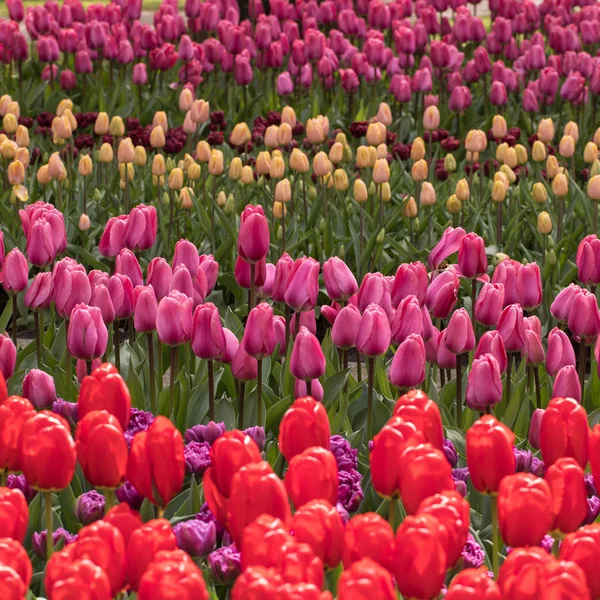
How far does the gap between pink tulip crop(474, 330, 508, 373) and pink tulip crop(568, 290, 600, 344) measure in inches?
12.4

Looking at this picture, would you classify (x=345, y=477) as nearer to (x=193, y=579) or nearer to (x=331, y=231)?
(x=193, y=579)

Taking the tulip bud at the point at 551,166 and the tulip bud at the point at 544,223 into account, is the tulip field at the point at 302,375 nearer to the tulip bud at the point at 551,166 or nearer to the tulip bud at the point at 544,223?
the tulip bud at the point at 544,223

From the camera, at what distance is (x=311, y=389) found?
3402mm

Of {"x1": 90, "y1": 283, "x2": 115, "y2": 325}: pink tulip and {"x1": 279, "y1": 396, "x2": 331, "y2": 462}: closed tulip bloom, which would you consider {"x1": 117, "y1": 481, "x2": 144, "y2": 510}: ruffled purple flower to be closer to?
{"x1": 279, "y1": 396, "x2": 331, "y2": 462}: closed tulip bloom

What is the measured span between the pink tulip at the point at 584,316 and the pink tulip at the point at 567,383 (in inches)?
14.6

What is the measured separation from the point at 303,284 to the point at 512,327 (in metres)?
0.60

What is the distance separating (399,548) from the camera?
72.4 inches

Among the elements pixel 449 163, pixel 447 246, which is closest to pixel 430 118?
pixel 449 163

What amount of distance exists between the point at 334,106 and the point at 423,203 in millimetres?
3733

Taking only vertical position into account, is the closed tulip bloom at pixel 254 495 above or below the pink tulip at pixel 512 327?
above

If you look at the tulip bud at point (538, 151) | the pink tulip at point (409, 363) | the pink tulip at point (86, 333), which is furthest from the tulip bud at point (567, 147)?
the pink tulip at point (86, 333)

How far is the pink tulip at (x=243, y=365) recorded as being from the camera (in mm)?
3307

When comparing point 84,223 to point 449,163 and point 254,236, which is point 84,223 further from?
point 254,236

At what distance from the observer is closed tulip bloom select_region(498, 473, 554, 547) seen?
1999 millimetres
